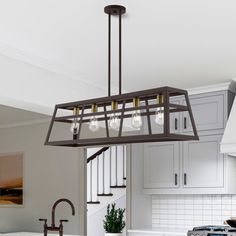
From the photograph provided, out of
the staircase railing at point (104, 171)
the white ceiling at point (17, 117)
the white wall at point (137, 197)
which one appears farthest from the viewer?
the staircase railing at point (104, 171)

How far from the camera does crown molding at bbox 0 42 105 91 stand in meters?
3.74

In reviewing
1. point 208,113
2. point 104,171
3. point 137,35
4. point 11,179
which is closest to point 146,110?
point 137,35

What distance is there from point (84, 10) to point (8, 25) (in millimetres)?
617

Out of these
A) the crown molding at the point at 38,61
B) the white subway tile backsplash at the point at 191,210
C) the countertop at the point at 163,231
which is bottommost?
the countertop at the point at 163,231

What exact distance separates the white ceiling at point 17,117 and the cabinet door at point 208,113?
262 cm

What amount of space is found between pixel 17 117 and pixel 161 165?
278 cm

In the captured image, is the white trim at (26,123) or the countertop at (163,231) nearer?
the countertop at (163,231)

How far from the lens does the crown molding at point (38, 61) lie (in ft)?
12.3

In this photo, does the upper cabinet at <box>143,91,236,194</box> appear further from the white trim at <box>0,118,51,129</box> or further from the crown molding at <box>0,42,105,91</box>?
the white trim at <box>0,118,51,129</box>

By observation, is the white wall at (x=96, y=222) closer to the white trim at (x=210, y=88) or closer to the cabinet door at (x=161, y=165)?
the cabinet door at (x=161, y=165)

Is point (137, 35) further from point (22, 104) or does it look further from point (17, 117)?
point (17, 117)

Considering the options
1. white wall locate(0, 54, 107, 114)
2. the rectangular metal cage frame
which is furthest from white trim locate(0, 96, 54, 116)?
the rectangular metal cage frame

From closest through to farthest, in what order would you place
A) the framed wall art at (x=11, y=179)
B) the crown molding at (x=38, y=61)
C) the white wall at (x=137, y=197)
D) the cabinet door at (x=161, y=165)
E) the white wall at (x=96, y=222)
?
the crown molding at (x=38, y=61) → the cabinet door at (x=161, y=165) → the white wall at (x=137, y=197) → the framed wall art at (x=11, y=179) → the white wall at (x=96, y=222)

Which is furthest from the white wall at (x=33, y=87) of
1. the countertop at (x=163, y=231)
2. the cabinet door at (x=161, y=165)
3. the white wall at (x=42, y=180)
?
the white wall at (x=42, y=180)
